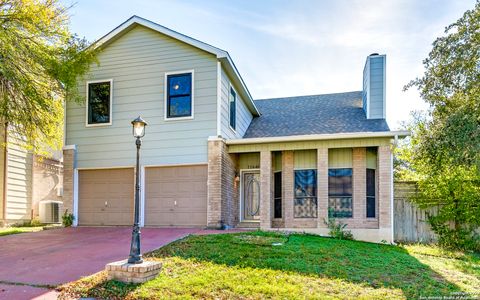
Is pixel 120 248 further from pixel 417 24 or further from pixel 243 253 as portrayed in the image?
pixel 417 24

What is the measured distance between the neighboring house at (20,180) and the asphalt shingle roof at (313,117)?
8.72m

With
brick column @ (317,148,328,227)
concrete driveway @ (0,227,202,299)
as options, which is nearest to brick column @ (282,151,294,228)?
brick column @ (317,148,328,227)

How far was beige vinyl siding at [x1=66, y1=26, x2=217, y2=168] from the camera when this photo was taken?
11633 mm

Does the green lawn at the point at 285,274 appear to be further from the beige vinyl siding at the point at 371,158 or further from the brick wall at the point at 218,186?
the beige vinyl siding at the point at 371,158

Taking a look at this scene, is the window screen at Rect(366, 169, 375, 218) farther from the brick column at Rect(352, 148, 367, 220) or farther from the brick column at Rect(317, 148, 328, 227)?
the brick column at Rect(317, 148, 328, 227)

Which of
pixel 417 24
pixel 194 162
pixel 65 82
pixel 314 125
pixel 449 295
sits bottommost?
pixel 449 295

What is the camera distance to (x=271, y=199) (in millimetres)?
12156

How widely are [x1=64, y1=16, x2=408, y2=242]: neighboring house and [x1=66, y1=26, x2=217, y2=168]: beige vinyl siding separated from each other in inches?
1.3

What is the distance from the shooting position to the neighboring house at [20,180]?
13.4 meters

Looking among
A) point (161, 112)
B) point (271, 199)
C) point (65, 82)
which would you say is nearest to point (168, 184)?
point (161, 112)

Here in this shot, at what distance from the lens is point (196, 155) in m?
11.6

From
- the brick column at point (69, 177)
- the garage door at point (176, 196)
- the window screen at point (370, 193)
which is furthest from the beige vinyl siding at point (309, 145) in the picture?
the brick column at point (69, 177)

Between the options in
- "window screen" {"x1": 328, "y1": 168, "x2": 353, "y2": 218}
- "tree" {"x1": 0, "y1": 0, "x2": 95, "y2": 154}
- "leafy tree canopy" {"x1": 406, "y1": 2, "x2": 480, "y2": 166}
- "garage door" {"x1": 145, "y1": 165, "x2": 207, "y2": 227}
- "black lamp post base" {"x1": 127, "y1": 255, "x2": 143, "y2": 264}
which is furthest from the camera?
"window screen" {"x1": 328, "y1": 168, "x2": 353, "y2": 218}

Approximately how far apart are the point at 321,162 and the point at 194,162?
402cm
